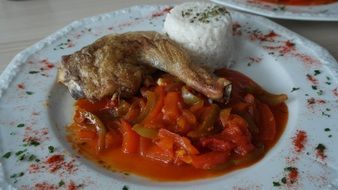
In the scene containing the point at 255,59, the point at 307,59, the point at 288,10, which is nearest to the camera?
the point at 307,59

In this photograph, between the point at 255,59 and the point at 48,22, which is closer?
the point at 255,59

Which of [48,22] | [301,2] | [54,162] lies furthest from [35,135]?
[301,2]

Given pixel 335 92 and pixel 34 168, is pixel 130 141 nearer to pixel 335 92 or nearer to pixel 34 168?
pixel 34 168

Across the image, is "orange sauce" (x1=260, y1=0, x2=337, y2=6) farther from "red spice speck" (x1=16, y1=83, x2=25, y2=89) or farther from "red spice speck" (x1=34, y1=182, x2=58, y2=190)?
"red spice speck" (x1=34, y1=182, x2=58, y2=190)

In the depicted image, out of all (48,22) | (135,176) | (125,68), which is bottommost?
(135,176)

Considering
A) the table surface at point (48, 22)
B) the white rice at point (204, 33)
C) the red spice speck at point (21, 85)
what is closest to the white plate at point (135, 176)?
the red spice speck at point (21, 85)

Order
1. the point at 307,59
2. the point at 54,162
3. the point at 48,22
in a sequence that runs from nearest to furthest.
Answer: the point at 54,162 < the point at 307,59 < the point at 48,22

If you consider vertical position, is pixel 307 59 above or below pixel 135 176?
above

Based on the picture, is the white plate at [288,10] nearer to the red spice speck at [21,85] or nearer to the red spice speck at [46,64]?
the red spice speck at [46,64]
